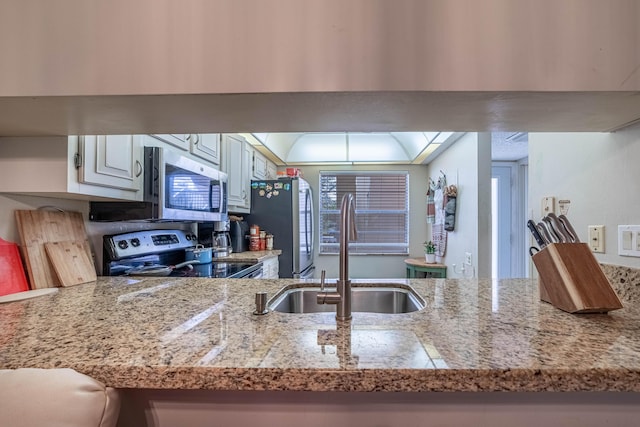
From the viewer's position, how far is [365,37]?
30.2 inches

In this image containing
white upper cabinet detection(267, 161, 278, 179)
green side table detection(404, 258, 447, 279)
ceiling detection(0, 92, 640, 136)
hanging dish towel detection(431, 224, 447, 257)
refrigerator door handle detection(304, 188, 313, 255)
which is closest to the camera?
ceiling detection(0, 92, 640, 136)

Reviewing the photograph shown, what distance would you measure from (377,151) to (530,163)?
9.35ft

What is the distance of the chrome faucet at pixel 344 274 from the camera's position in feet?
2.72

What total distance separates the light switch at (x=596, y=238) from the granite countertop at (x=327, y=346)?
0.71 ft

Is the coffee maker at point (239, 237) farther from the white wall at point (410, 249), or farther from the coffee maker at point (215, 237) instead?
the white wall at point (410, 249)

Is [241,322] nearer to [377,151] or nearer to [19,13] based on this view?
[19,13]

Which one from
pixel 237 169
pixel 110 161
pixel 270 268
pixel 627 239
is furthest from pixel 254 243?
pixel 627 239

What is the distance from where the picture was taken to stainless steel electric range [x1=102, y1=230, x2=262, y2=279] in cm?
164

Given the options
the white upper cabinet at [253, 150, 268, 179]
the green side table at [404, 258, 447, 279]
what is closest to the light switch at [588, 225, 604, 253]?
the green side table at [404, 258, 447, 279]

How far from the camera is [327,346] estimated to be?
66 centimetres

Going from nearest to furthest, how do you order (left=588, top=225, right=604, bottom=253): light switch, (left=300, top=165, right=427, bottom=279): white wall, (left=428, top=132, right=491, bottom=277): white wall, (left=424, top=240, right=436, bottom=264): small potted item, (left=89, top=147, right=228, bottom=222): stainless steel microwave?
1. (left=588, top=225, right=604, bottom=253): light switch
2. (left=89, top=147, right=228, bottom=222): stainless steel microwave
3. (left=428, top=132, right=491, bottom=277): white wall
4. (left=424, top=240, right=436, bottom=264): small potted item
5. (left=300, top=165, right=427, bottom=279): white wall

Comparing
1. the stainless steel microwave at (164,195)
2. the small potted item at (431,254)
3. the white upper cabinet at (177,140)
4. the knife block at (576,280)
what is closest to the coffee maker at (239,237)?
the stainless steel microwave at (164,195)

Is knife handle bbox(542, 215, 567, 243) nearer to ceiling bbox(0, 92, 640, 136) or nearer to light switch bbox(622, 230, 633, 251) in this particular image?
light switch bbox(622, 230, 633, 251)

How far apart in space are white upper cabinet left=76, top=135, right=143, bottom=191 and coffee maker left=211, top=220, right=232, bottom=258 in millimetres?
1189
